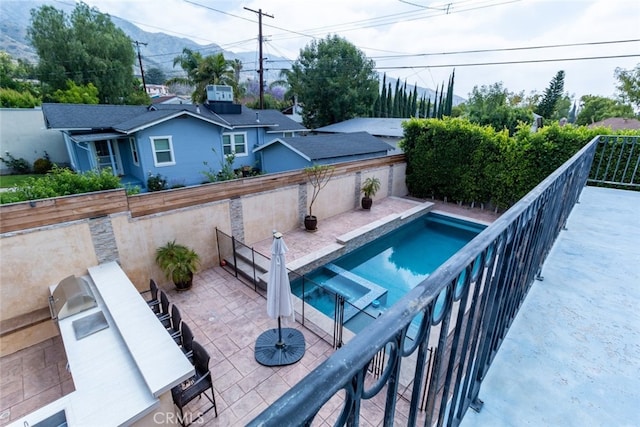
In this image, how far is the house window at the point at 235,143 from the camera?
15.3m

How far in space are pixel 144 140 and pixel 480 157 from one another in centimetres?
1375

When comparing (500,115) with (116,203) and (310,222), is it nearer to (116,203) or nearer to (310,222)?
(310,222)

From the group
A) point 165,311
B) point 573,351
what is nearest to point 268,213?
point 165,311

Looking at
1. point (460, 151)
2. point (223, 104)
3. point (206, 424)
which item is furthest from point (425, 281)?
point (223, 104)

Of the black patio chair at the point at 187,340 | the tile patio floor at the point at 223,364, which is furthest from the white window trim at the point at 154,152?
the black patio chair at the point at 187,340

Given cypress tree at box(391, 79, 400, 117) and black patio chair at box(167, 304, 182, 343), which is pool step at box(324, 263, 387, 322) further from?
cypress tree at box(391, 79, 400, 117)

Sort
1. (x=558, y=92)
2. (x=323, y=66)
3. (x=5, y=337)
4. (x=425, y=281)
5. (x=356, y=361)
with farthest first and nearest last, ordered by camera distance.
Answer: (x=558, y=92) < (x=323, y=66) < (x=5, y=337) < (x=425, y=281) < (x=356, y=361)

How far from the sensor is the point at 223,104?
16844 millimetres

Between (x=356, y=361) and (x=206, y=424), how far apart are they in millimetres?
4667

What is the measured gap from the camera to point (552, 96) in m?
33.2

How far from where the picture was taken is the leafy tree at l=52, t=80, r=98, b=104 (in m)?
18.8

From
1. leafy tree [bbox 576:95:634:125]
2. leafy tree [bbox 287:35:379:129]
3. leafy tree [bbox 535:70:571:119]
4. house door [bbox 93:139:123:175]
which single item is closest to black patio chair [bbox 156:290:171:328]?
house door [bbox 93:139:123:175]

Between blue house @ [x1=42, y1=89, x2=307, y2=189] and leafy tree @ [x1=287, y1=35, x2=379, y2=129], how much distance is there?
12.9 m

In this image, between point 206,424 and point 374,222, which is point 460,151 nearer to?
point 374,222
